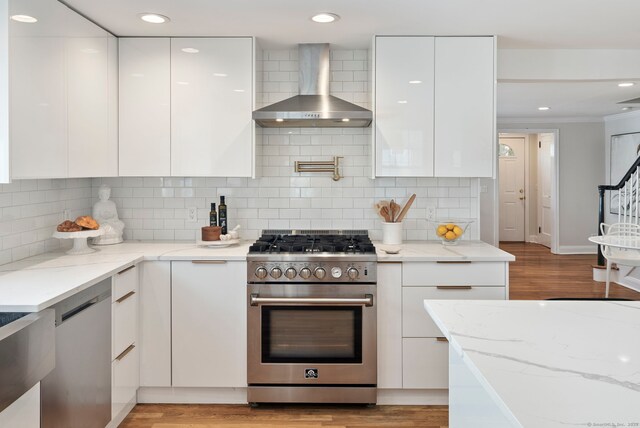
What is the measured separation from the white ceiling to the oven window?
169 cm

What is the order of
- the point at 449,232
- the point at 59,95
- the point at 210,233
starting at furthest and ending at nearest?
the point at 449,232 < the point at 210,233 < the point at 59,95

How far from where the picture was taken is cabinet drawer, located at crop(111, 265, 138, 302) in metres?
2.66

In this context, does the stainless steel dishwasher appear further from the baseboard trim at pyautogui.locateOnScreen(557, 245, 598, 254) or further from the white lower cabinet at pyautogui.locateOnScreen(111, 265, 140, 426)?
the baseboard trim at pyautogui.locateOnScreen(557, 245, 598, 254)

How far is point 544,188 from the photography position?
992 centimetres

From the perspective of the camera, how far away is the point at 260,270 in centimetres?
298

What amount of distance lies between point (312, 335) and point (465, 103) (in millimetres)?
1756

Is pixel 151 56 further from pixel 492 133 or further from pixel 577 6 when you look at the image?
pixel 577 6

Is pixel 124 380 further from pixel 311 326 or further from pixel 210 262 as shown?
pixel 311 326

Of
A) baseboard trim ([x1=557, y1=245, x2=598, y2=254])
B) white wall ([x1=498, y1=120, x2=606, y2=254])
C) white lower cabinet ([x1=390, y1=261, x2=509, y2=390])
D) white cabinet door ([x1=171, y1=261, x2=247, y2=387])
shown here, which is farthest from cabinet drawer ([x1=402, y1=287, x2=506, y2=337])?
baseboard trim ([x1=557, y1=245, x2=598, y2=254])

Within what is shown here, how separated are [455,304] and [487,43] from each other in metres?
2.11

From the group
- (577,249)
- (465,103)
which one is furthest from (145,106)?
(577,249)

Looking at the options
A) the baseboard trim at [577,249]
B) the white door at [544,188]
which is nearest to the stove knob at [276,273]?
the baseboard trim at [577,249]

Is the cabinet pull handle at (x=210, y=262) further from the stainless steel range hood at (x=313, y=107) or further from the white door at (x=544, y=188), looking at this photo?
the white door at (x=544, y=188)

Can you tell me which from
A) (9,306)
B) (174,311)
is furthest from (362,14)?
(9,306)
